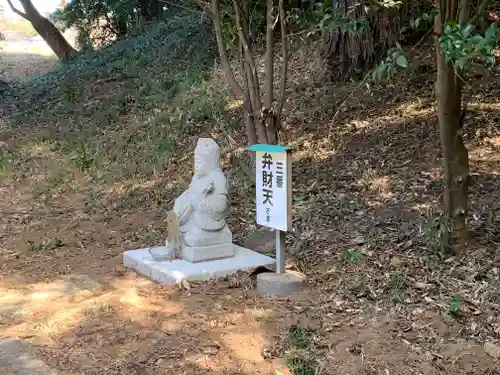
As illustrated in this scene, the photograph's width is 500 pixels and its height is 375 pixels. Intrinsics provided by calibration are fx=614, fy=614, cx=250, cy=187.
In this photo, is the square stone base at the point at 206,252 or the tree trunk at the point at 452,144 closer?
the tree trunk at the point at 452,144

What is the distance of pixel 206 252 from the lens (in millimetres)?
5246

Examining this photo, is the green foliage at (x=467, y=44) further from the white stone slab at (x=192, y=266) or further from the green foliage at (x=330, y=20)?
the white stone slab at (x=192, y=266)

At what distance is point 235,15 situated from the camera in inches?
260

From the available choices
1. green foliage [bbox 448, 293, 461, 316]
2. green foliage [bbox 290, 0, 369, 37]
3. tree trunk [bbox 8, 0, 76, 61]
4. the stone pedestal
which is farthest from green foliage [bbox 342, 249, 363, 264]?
tree trunk [bbox 8, 0, 76, 61]

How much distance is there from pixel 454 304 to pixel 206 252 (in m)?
2.09

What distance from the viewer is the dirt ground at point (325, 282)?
3.72m

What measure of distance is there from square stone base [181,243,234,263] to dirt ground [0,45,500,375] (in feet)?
1.24

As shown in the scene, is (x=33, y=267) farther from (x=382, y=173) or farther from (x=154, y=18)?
(x=154, y=18)

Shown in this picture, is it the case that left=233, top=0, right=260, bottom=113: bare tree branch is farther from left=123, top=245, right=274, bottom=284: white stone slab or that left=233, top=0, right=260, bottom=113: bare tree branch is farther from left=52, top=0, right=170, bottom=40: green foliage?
left=52, top=0, right=170, bottom=40: green foliage

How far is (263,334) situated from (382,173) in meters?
3.16

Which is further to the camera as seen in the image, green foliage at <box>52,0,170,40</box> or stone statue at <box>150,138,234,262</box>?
green foliage at <box>52,0,170,40</box>

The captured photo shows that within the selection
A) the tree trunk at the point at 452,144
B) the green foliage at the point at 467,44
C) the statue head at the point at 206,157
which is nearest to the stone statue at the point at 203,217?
the statue head at the point at 206,157

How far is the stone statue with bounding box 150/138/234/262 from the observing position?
524 cm

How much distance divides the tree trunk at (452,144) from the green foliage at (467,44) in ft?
3.45
